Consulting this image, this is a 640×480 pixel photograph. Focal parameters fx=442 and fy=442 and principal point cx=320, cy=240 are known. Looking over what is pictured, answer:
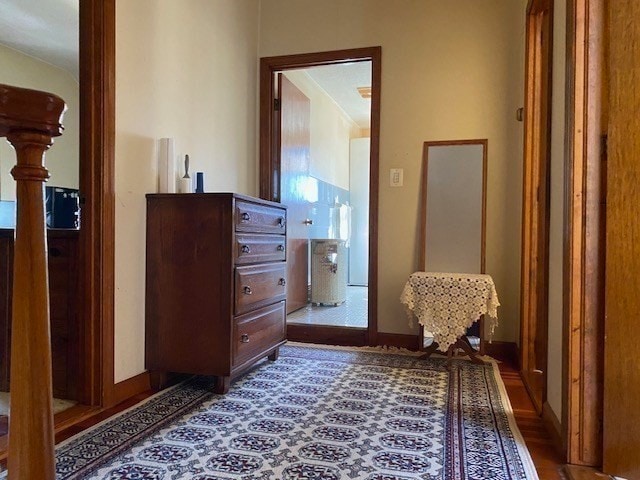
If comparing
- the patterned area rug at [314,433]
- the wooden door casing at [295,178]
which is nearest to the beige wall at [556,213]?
the patterned area rug at [314,433]

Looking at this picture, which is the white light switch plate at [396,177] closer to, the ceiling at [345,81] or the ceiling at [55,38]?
the ceiling at [55,38]

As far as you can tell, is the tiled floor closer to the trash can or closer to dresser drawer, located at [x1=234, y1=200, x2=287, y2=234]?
the trash can

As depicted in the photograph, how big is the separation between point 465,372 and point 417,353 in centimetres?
45

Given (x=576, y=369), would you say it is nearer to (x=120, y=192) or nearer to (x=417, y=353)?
(x=417, y=353)

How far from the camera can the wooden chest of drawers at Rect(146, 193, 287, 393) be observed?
6.88 feet

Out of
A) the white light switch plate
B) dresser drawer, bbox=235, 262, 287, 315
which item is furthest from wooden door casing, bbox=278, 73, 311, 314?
dresser drawer, bbox=235, 262, 287, 315

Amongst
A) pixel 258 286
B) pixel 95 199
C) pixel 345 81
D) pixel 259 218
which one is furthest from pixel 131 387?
pixel 345 81

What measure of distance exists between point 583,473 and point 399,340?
1.74 metres

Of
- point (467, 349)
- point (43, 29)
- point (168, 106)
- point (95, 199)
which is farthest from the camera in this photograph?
point (43, 29)

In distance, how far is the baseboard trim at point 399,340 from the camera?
10.1 ft

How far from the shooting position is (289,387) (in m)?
2.23

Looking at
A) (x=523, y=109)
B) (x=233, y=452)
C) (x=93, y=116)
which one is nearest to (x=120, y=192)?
(x=93, y=116)

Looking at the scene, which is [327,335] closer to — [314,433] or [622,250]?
[314,433]

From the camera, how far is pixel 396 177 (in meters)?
3.17
